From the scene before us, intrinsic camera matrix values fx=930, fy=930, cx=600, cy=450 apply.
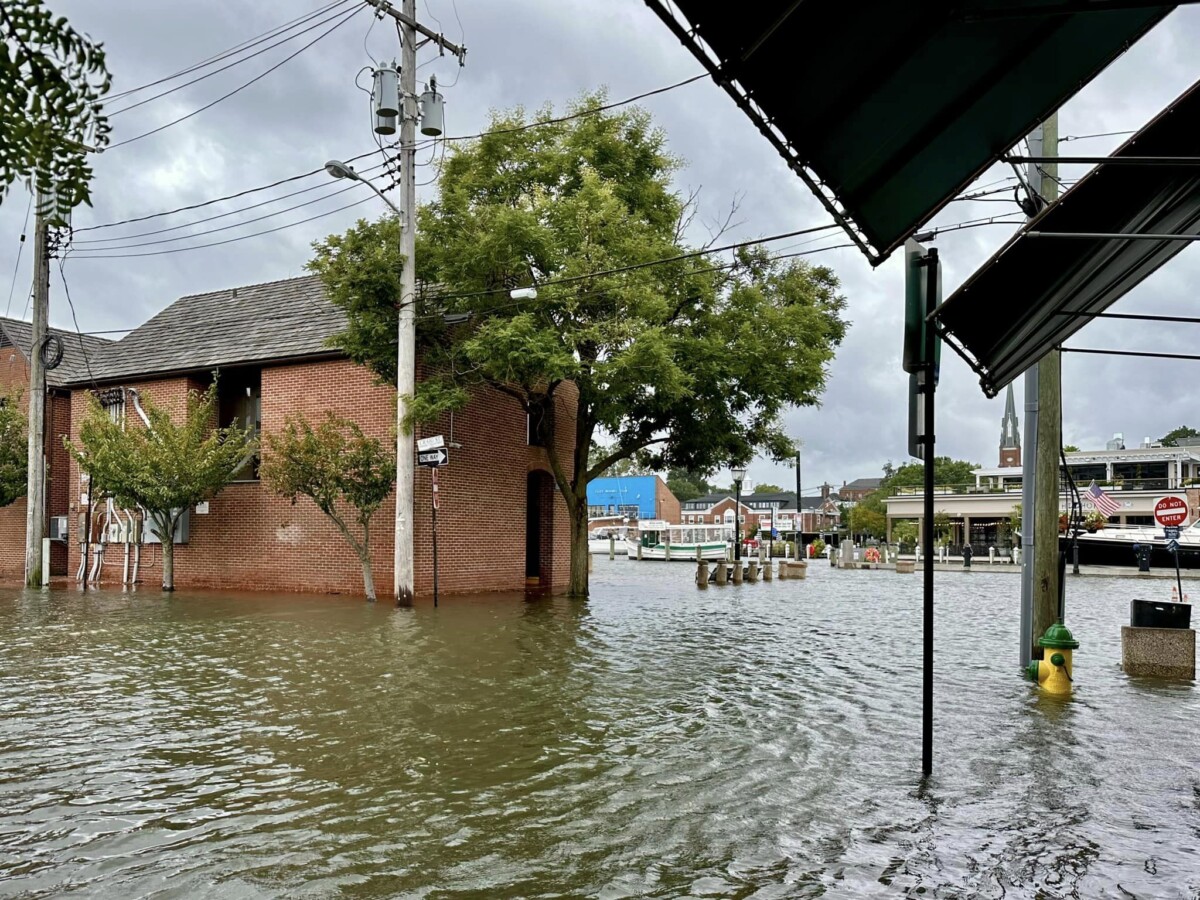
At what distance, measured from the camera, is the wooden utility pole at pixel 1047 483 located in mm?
10836

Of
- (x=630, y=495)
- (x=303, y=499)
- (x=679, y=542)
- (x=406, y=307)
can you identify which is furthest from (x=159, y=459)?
(x=630, y=495)

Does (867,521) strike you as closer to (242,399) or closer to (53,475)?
(242,399)

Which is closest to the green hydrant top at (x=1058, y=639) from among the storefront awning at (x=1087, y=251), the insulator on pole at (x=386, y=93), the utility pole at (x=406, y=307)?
the storefront awning at (x=1087, y=251)

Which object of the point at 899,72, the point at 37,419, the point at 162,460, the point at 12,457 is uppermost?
the point at 899,72

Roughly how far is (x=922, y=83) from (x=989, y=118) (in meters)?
0.64

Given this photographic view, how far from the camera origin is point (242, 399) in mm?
24672

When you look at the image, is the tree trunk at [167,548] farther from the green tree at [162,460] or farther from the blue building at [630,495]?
the blue building at [630,495]

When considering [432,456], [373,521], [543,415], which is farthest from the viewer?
[543,415]

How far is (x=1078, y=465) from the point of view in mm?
82938

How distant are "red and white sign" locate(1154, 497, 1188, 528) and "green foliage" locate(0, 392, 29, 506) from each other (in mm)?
28169

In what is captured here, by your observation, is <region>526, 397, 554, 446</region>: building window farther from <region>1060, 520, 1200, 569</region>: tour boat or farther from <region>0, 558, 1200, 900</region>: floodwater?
<region>1060, 520, 1200, 569</region>: tour boat

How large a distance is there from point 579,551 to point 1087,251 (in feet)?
55.0

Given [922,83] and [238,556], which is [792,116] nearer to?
[922,83]

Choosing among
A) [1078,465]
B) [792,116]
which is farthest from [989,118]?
[1078,465]
